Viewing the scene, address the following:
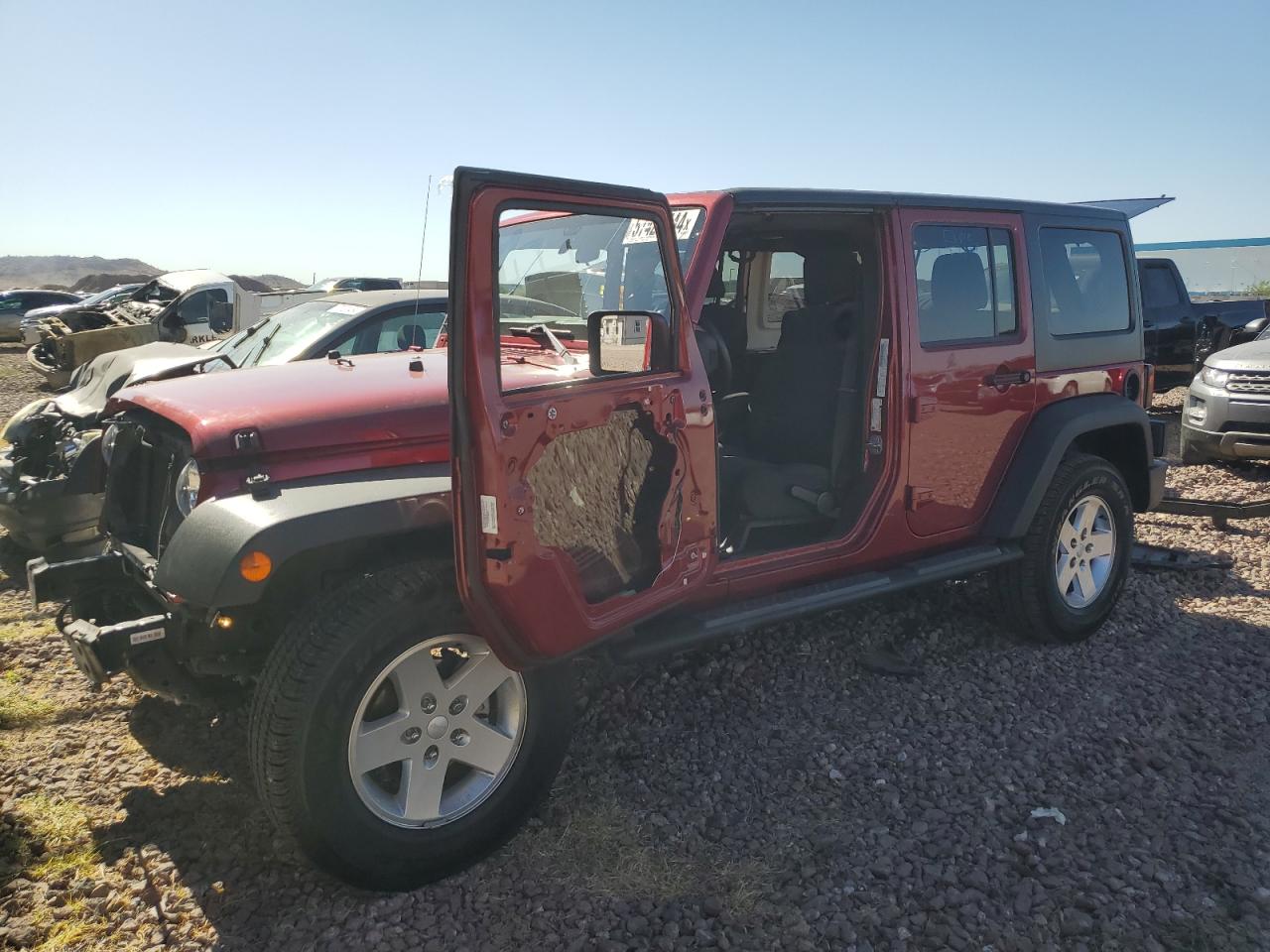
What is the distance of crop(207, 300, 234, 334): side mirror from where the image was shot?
10.5 m

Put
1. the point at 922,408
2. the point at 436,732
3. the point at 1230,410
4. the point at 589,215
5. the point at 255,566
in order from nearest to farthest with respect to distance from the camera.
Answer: the point at 255,566 < the point at 436,732 < the point at 589,215 < the point at 922,408 < the point at 1230,410

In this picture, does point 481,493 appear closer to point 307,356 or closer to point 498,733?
point 498,733

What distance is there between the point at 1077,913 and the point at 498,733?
1746 millimetres

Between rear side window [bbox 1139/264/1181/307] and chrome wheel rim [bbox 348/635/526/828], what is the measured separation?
11.3 m

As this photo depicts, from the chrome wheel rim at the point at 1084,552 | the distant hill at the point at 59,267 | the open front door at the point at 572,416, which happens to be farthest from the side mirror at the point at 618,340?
the distant hill at the point at 59,267

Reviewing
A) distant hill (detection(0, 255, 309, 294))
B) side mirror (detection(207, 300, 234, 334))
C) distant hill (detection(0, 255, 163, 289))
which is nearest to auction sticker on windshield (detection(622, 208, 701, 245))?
side mirror (detection(207, 300, 234, 334))

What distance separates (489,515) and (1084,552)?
10.9 feet

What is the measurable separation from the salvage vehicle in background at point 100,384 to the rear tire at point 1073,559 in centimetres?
331

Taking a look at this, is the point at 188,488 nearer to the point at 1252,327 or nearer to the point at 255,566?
the point at 255,566

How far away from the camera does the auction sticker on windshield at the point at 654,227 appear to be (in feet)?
9.57

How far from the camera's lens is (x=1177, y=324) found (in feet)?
36.8

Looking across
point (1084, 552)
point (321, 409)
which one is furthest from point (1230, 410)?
point (321, 409)

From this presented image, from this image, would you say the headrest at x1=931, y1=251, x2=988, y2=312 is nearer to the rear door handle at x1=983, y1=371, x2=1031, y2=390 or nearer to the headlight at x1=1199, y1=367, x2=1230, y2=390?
the rear door handle at x1=983, y1=371, x2=1031, y2=390

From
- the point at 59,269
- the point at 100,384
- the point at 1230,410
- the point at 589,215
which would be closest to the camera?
the point at 589,215
